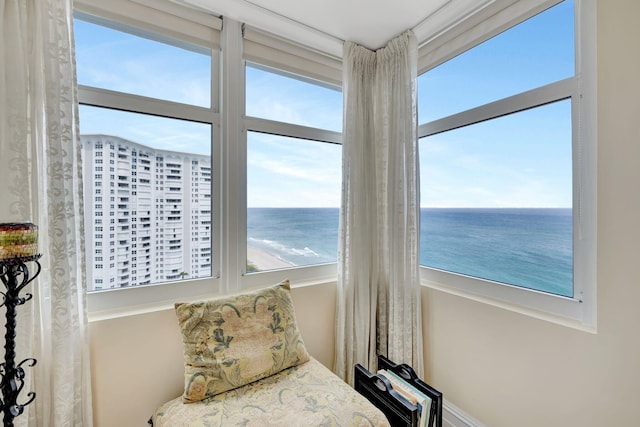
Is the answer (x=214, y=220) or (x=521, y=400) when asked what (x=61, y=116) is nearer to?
(x=214, y=220)

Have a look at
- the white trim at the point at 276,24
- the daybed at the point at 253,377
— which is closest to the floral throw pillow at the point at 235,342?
the daybed at the point at 253,377

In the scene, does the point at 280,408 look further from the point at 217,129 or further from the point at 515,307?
the point at 217,129

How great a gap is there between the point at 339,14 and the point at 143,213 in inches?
63.4

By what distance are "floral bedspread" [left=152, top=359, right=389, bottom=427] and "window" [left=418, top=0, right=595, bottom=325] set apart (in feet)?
3.10

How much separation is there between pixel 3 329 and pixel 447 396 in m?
2.17

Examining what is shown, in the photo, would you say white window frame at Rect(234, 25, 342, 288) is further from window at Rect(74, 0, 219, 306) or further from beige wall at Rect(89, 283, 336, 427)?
beige wall at Rect(89, 283, 336, 427)

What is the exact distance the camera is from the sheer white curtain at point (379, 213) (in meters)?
1.73

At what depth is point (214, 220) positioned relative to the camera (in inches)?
63.3

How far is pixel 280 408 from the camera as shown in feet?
3.68

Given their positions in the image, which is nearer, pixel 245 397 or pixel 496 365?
pixel 245 397

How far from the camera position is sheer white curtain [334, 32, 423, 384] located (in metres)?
1.73

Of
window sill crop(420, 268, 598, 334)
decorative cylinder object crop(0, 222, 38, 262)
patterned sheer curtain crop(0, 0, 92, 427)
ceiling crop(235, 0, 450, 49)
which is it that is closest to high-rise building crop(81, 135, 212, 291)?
patterned sheer curtain crop(0, 0, 92, 427)

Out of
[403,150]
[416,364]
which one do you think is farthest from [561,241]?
[416,364]

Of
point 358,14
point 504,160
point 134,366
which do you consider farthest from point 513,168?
point 134,366
